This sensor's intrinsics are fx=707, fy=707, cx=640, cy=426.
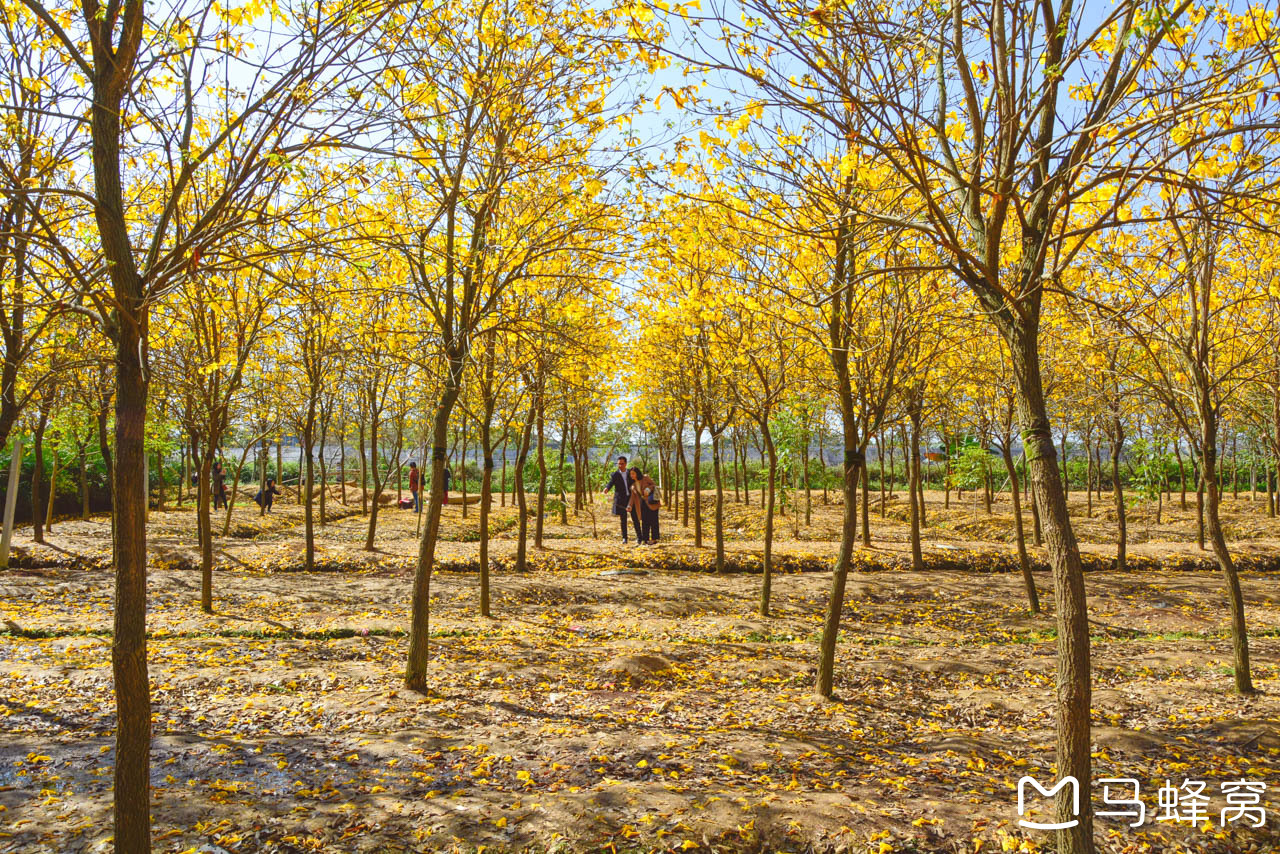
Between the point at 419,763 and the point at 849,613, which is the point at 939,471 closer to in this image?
the point at 849,613

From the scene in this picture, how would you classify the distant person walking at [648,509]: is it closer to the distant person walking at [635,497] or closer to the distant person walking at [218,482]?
the distant person walking at [635,497]

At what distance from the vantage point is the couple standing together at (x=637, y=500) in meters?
14.5

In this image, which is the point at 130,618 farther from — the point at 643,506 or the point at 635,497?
the point at 643,506

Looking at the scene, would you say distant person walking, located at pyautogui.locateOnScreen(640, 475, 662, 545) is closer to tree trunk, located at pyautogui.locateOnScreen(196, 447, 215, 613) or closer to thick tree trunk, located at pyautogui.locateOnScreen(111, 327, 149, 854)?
tree trunk, located at pyautogui.locateOnScreen(196, 447, 215, 613)

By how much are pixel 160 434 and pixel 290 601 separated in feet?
34.2

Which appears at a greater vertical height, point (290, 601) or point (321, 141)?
point (321, 141)

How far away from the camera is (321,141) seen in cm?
301

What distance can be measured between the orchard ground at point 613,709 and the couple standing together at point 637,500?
2181mm

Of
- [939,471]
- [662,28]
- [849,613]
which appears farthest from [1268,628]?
[939,471]

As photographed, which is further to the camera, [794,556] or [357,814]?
Answer: [794,556]

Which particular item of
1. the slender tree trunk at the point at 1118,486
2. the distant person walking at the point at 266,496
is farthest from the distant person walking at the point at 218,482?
the slender tree trunk at the point at 1118,486

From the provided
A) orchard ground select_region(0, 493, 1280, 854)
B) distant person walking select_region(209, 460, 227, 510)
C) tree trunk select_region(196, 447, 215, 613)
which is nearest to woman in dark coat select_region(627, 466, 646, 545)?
orchard ground select_region(0, 493, 1280, 854)

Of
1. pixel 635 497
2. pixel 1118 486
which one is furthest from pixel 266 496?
pixel 1118 486

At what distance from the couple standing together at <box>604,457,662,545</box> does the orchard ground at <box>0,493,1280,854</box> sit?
7.15ft
